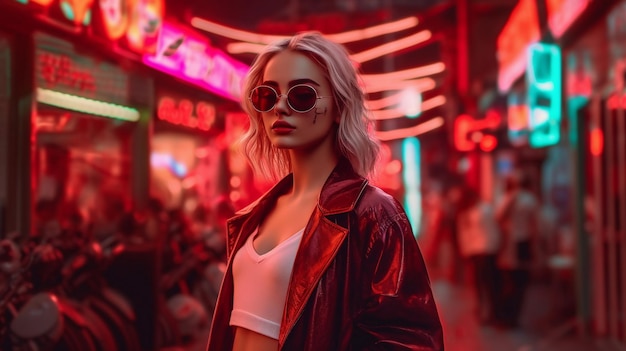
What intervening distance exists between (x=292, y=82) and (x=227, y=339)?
71cm

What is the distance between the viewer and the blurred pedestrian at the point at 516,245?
31.6ft

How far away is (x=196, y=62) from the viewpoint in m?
6.92

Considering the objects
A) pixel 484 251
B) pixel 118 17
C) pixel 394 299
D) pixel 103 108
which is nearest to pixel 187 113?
pixel 103 108

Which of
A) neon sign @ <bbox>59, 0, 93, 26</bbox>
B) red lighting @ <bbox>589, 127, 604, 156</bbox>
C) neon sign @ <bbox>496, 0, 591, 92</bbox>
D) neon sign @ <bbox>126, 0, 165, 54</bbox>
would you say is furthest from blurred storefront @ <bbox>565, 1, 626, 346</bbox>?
neon sign @ <bbox>59, 0, 93, 26</bbox>

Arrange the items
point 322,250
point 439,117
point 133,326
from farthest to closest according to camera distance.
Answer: point 439,117 → point 133,326 → point 322,250

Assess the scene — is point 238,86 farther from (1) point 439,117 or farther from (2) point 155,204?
(1) point 439,117

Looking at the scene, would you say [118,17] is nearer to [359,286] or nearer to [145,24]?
[145,24]

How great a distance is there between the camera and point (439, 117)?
22.9 meters

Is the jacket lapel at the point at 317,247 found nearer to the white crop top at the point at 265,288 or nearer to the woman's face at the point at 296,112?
the white crop top at the point at 265,288

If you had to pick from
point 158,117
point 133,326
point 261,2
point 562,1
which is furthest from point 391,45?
point 133,326

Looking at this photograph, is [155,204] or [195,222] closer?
[155,204]

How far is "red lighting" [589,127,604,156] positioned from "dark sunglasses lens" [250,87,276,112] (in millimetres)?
6691

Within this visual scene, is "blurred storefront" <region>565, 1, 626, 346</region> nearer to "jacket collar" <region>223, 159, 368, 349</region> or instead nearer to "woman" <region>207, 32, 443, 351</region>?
"woman" <region>207, 32, 443, 351</region>

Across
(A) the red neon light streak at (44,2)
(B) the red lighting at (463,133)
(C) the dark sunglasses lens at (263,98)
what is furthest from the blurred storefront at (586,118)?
(C) the dark sunglasses lens at (263,98)
